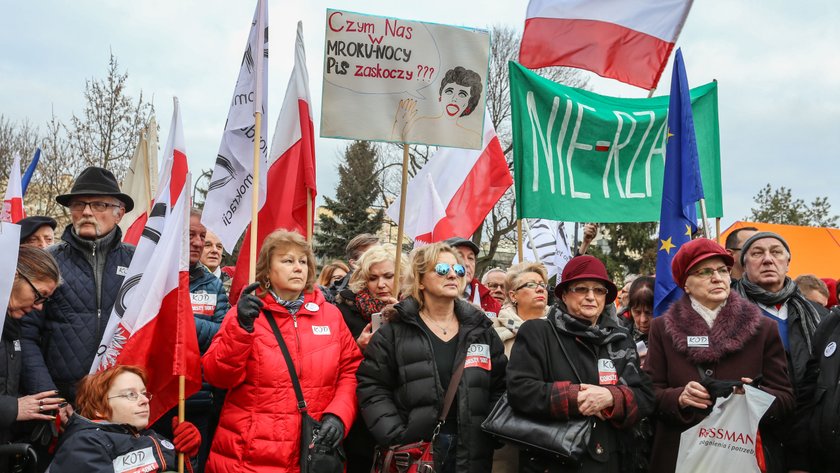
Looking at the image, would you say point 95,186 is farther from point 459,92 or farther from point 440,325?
point 459,92

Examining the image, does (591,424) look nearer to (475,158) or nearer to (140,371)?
(140,371)

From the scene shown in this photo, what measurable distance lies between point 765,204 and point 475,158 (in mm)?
30393

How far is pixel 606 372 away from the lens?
4.02 m

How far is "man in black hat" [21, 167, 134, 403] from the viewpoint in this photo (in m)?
4.32

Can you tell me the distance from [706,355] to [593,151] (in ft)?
8.90

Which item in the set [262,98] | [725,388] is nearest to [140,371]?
[262,98]

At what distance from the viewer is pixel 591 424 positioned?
12.8ft

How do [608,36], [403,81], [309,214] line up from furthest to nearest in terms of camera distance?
[608,36]
[309,214]
[403,81]

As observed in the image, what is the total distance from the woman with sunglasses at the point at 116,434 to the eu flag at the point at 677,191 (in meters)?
3.34

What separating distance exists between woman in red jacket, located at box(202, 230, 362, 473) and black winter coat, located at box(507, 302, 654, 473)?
3.36 feet

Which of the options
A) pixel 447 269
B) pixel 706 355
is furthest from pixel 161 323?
pixel 706 355

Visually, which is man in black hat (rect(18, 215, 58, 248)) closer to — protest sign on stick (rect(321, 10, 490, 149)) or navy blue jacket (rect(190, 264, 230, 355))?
navy blue jacket (rect(190, 264, 230, 355))

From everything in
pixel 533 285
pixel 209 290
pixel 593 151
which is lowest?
pixel 209 290

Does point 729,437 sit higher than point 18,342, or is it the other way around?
point 18,342
